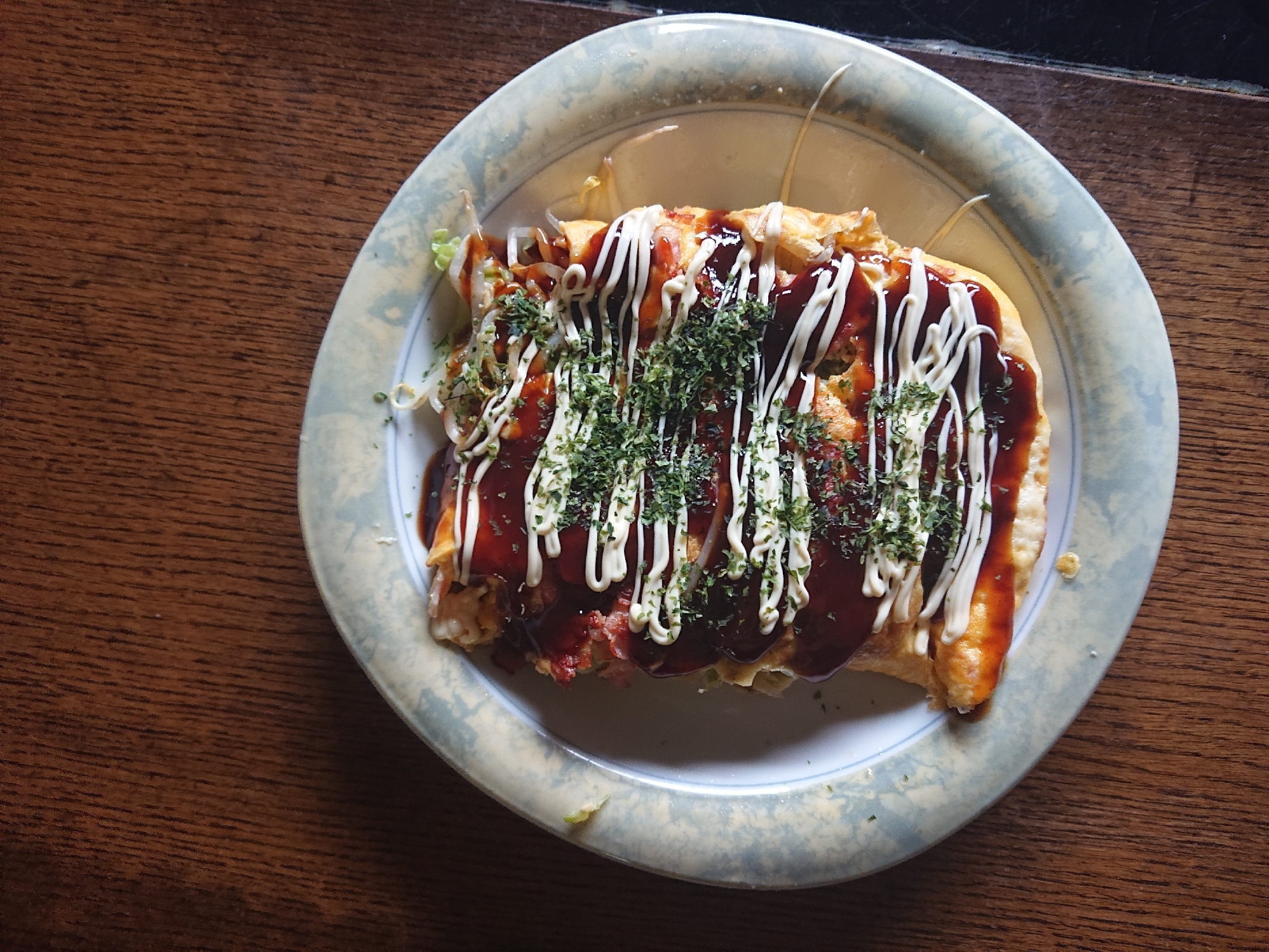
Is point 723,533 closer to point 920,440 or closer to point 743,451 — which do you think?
point 743,451

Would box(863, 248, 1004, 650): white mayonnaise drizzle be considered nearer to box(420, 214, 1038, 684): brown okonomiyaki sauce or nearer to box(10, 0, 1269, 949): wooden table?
box(420, 214, 1038, 684): brown okonomiyaki sauce

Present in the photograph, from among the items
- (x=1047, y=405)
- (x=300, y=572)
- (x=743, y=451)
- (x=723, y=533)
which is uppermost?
(x=1047, y=405)

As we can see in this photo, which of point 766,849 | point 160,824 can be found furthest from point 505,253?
point 160,824

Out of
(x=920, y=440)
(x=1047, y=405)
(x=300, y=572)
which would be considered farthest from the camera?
(x=300, y=572)

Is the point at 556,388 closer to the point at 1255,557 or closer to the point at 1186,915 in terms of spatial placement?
the point at 1255,557

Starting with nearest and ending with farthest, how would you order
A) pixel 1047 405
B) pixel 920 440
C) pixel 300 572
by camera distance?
1. pixel 920 440
2. pixel 1047 405
3. pixel 300 572

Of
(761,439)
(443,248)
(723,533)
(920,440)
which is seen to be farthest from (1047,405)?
(443,248)

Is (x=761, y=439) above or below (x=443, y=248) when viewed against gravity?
below

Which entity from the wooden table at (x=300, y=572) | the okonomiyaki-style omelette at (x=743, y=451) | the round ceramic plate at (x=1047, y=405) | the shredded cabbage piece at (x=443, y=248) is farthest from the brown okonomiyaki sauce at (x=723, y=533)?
the wooden table at (x=300, y=572)
